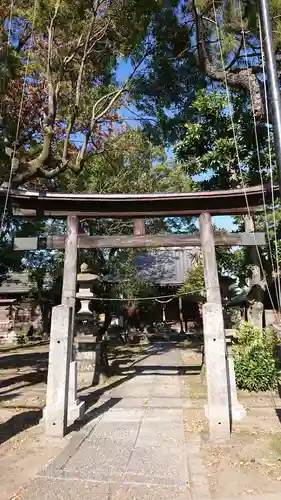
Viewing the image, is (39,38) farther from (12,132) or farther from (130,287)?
(130,287)

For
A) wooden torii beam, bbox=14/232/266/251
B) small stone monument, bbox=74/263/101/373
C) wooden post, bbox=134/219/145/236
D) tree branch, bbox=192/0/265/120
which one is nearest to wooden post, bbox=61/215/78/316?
wooden torii beam, bbox=14/232/266/251

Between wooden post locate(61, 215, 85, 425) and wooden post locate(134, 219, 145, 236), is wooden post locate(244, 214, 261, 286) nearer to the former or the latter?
wooden post locate(134, 219, 145, 236)

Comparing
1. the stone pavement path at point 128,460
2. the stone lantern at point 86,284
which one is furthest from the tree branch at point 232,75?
the stone pavement path at point 128,460

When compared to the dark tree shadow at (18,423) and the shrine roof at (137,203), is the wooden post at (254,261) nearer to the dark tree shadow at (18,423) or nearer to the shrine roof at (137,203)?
the shrine roof at (137,203)

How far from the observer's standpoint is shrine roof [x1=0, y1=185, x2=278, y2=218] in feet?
22.2

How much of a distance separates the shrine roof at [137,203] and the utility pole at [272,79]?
3653 millimetres

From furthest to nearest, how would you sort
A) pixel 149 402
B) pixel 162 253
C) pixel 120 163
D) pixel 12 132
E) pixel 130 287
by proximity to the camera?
pixel 162 253 < pixel 130 287 < pixel 120 163 < pixel 12 132 < pixel 149 402

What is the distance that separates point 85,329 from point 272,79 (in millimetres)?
9596

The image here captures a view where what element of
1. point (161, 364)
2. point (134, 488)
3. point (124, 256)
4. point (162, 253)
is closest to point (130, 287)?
point (124, 256)

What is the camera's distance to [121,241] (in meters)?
7.07

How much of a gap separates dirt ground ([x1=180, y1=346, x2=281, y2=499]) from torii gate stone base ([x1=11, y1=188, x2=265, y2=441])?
0.99ft

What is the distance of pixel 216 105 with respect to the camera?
10812 millimetres

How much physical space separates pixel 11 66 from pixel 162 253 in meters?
20.5

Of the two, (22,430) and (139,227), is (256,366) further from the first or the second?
(22,430)
